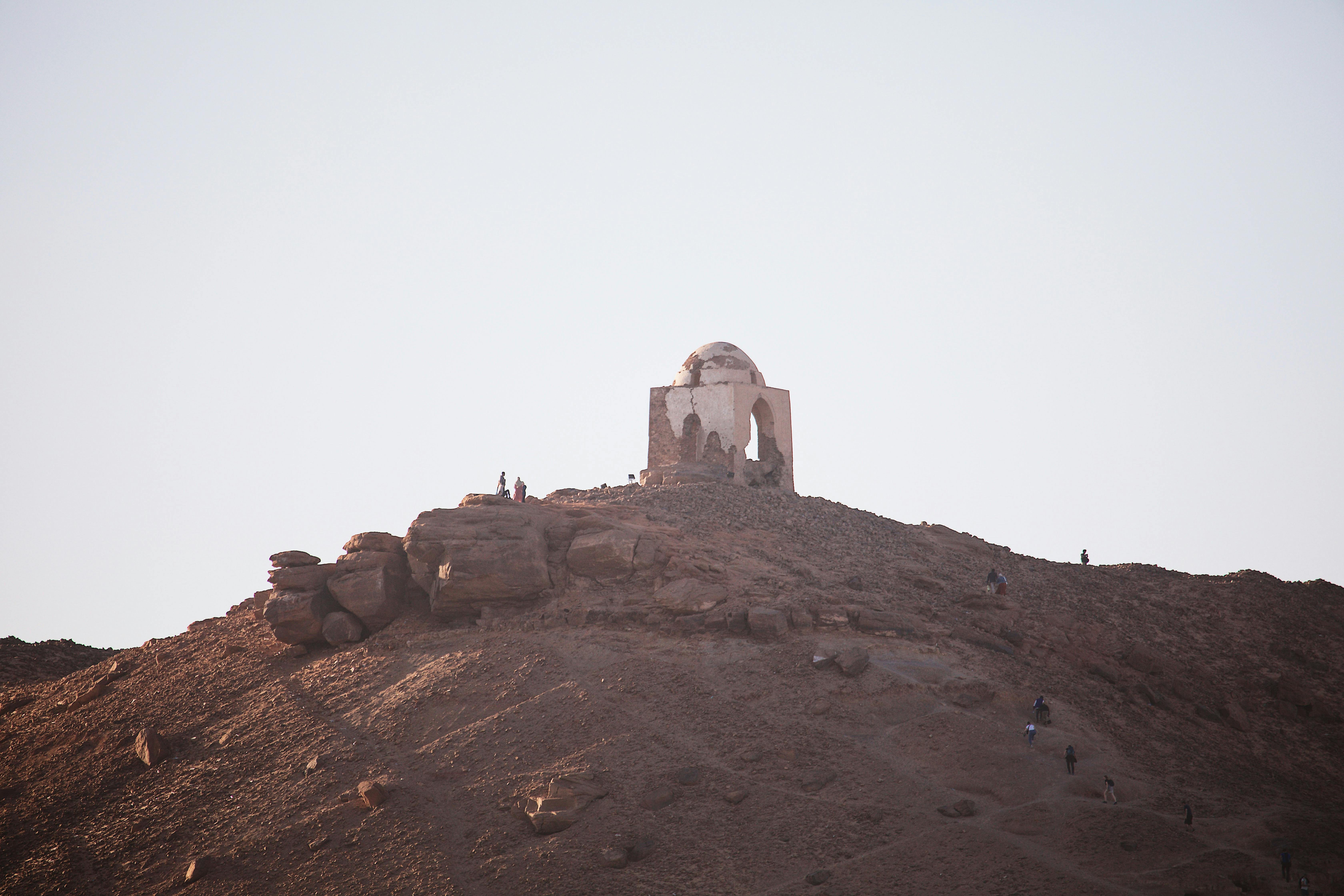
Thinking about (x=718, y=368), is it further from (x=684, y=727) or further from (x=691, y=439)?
(x=684, y=727)

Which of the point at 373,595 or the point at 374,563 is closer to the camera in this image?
the point at 373,595

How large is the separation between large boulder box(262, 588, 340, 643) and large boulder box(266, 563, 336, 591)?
0.14 m

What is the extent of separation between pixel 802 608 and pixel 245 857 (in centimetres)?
987

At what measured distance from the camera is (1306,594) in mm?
23031

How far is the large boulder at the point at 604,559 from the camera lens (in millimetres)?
19906

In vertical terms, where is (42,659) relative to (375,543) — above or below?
below

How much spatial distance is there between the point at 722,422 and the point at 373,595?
40.4 feet

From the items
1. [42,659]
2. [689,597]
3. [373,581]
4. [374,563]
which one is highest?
[374,563]

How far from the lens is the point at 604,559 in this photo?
65.5 ft

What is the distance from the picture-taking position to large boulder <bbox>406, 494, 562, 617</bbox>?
64.1 feet

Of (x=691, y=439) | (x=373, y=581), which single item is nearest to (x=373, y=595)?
(x=373, y=581)

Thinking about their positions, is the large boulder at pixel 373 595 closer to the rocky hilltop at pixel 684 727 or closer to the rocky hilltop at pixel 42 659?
the rocky hilltop at pixel 684 727

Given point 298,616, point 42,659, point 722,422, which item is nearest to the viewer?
point 298,616

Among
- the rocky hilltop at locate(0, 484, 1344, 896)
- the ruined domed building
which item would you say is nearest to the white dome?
the ruined domed building
